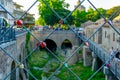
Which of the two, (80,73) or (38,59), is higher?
(80,73)

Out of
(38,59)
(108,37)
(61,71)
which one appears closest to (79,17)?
(38,59)

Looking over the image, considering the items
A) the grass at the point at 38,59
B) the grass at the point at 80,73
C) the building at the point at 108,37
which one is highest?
the building at the point at 108,37

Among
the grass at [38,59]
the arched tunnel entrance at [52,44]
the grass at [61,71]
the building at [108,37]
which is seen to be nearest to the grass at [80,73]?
the grass at [61,71]

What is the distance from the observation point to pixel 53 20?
56.6 m

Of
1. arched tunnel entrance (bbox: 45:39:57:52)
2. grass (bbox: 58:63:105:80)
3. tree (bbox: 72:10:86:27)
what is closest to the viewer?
grass (bbox: 58:63:105:80)

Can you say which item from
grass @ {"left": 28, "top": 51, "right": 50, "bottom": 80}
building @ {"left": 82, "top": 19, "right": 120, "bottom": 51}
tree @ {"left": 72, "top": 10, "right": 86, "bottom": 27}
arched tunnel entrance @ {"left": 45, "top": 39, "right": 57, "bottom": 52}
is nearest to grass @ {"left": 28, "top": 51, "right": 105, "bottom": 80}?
grass @ {"left": 28, "top": 51, "right": 50, "bottom": 80}

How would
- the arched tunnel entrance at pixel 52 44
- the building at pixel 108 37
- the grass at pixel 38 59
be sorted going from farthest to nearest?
the arched tunnel entrance at pixel 52 44 → the grass at pixel 38 59 → the building at pixel 108 37

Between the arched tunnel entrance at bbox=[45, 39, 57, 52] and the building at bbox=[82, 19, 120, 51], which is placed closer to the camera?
the building at bbox=[82, 19, 120, 51]

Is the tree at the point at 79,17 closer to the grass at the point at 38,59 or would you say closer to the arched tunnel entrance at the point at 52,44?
the arched tunnel entrance at the point at 52,44

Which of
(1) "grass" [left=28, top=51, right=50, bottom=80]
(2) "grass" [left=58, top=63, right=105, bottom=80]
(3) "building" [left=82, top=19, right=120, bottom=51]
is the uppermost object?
(3) "building" [left=82, top=19, right=120, bottom=51]

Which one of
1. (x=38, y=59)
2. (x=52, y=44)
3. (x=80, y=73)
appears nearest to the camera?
(x=80, y=73)

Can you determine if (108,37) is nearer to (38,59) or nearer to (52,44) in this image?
(38,59)

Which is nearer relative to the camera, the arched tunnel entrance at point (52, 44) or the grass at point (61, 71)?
the grass at point (61, 71)

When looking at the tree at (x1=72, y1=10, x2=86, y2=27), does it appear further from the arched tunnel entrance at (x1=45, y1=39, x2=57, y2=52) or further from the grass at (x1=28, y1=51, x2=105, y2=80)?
the grass at (x1=28, y1=51, x2=105, y2=80)
